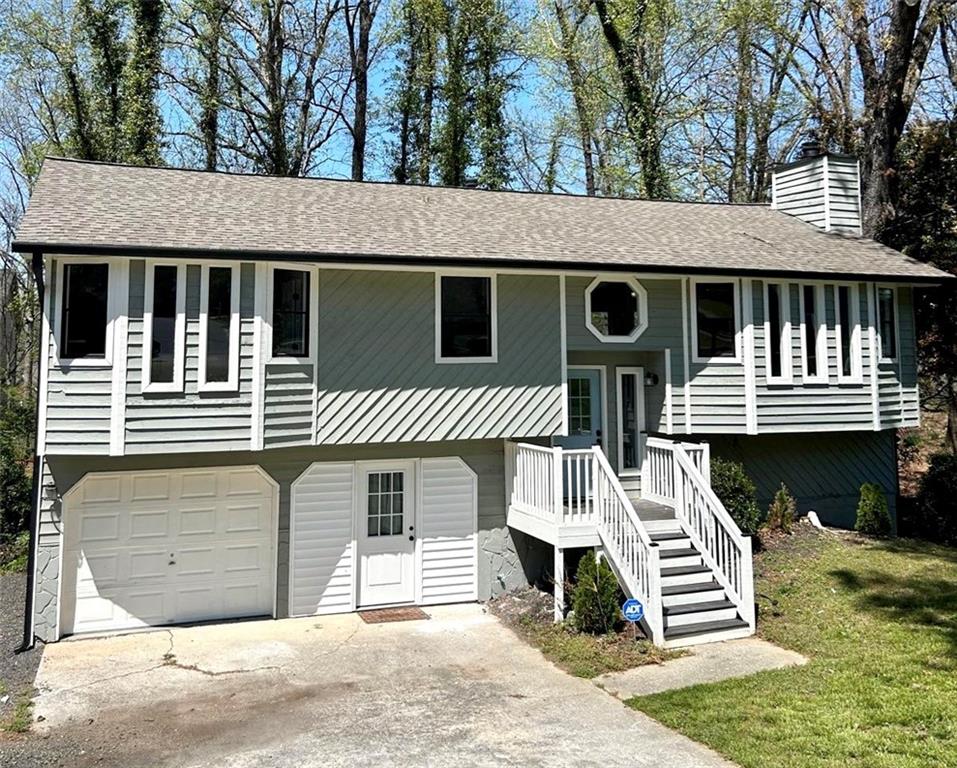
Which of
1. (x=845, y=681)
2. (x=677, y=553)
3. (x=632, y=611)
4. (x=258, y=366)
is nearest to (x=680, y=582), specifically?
(x=677, y=553)

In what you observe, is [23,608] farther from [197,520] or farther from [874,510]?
[874,510]

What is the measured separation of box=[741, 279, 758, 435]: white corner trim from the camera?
1178cm

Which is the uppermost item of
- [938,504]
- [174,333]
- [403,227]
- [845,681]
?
[403,227]

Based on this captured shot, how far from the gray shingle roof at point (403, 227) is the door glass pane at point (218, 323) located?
429mm

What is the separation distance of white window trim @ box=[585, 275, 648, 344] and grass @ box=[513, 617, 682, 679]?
186 inches

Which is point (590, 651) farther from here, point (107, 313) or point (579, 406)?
point (107, 313)

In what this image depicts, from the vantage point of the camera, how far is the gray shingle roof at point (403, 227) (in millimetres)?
9398

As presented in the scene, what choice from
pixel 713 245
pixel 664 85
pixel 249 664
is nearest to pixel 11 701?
pixel 249 664

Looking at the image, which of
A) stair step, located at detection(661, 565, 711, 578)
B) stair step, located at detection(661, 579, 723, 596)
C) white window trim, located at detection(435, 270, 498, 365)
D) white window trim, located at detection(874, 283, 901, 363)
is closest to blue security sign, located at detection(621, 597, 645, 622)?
stair step, located at detection(661, 579, 723, 596)

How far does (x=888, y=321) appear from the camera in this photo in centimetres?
1303

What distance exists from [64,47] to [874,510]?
79.4 ft

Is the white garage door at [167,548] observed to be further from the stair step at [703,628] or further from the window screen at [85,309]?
the stair step at [703,628]

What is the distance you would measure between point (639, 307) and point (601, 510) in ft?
12.5

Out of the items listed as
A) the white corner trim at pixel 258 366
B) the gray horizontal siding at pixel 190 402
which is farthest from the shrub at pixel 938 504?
the gray horizontal siding at pixel 190 402
